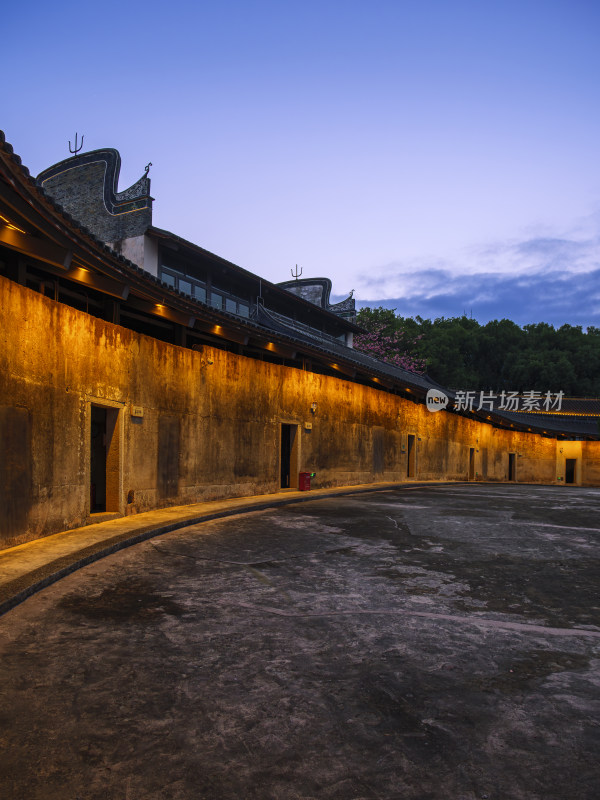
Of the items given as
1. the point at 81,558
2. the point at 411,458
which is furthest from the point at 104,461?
the point at 411,458

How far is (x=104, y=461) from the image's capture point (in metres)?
11.0

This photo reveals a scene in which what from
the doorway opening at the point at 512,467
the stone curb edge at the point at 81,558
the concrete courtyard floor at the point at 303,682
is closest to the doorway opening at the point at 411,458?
the stone curb edge at the point at 81,558

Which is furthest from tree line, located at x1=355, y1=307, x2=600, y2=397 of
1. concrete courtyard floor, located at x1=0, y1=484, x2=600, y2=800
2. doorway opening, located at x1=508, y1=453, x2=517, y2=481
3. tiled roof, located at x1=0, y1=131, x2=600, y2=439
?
concrete courtyard floor, located at x1=0, y1=484, x2=600, y2=800

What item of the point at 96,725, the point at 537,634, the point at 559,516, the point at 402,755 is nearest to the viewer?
the point at 402,755

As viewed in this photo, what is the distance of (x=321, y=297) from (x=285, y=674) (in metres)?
27.8

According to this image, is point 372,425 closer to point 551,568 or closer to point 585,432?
point 551,568

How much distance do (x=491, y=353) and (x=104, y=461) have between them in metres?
50.3

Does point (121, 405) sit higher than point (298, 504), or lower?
higher

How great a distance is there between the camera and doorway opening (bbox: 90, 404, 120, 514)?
363 inches

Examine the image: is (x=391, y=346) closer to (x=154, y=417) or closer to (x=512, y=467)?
(x=512, y=467)

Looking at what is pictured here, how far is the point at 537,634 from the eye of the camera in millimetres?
3877

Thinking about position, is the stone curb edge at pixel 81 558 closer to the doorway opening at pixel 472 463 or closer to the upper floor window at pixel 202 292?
the upper floor window at pixel 202 292

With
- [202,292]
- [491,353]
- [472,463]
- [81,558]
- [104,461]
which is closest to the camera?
[81,558]

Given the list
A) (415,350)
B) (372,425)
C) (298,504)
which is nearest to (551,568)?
(298,504)
